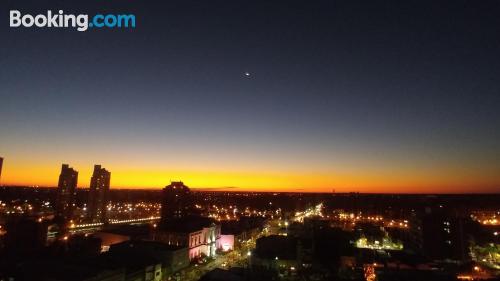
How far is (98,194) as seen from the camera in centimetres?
10656

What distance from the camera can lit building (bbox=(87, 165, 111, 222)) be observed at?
327 ft

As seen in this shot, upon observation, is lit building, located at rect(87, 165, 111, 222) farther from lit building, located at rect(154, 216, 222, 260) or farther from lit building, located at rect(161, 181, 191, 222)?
lit building, located at rect(154, 216, 222, 260)

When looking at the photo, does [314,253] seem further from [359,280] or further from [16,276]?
[16,276]

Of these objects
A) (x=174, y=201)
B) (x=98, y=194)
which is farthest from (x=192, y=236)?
(x=98, y=194)

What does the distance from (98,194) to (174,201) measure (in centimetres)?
3315

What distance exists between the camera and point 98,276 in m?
26.8

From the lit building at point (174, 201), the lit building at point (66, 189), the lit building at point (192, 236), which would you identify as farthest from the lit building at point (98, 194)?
the lit building at point (192, 236)

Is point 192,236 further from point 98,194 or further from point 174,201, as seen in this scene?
point 98,194

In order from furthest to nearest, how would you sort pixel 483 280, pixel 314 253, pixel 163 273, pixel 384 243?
1. pixel 384 243
2. pixel 314 253
3. pixel 163 273
4. pixel 483 280

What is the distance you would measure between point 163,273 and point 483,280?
31.9 metres

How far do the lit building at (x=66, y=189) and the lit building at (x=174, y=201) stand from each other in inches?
1165

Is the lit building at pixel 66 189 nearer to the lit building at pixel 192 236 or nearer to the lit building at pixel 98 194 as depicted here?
the lit building at pixel 98 194

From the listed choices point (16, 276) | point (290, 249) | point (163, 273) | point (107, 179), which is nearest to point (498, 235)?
point (290, 249)

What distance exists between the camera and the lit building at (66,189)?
9686 cm
